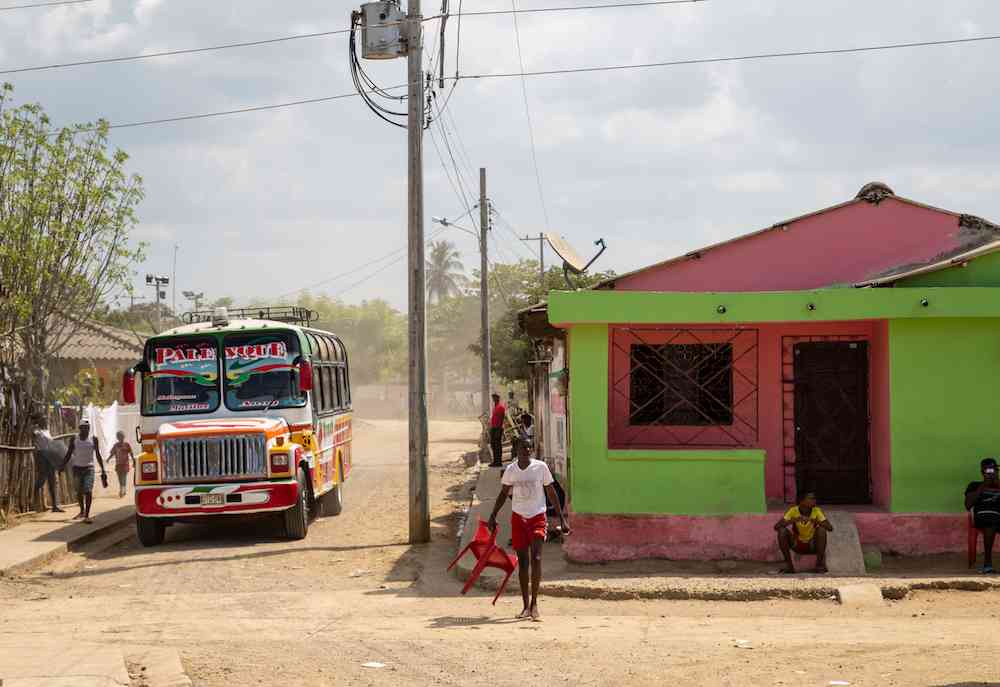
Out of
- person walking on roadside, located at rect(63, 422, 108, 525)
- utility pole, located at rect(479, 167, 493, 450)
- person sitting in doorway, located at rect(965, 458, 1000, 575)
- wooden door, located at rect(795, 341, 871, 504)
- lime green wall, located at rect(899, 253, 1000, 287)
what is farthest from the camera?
utility pole, located at rect(479, 167, 493, 450)

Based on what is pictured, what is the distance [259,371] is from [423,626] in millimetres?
7247

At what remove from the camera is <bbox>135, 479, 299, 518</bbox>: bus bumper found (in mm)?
16156

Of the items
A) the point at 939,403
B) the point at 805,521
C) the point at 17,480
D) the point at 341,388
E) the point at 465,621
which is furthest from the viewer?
the point at 341,388

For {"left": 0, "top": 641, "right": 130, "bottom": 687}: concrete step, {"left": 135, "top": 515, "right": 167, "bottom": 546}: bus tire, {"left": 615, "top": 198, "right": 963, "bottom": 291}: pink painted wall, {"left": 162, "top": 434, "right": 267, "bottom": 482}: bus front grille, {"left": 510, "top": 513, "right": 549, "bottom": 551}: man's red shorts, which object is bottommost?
{"left": 135, "top": 515, "right": 167, "bottom": 546}: bus tire

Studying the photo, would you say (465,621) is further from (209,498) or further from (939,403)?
(939,403)

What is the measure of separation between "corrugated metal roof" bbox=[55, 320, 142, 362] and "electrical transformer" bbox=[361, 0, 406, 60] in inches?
980

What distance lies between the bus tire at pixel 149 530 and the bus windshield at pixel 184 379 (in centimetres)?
151

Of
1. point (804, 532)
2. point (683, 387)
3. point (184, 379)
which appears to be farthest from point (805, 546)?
point (184, 379)

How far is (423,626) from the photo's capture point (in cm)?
1080

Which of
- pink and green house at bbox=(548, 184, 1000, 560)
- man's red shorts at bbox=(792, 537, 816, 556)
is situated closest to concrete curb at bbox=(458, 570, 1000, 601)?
man's red shorts at bbox=(792, 537, 816, 556)

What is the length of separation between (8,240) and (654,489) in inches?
437

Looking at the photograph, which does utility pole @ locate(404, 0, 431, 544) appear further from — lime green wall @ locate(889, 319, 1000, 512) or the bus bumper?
lime green wall @ locate(889, 319, 1000, 512)

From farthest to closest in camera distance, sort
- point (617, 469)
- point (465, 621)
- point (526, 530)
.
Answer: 1. point (617, 469)
2. point (526, 530)
3. point (465, 621)

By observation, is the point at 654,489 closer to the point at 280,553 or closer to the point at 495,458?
the point at 280,553
